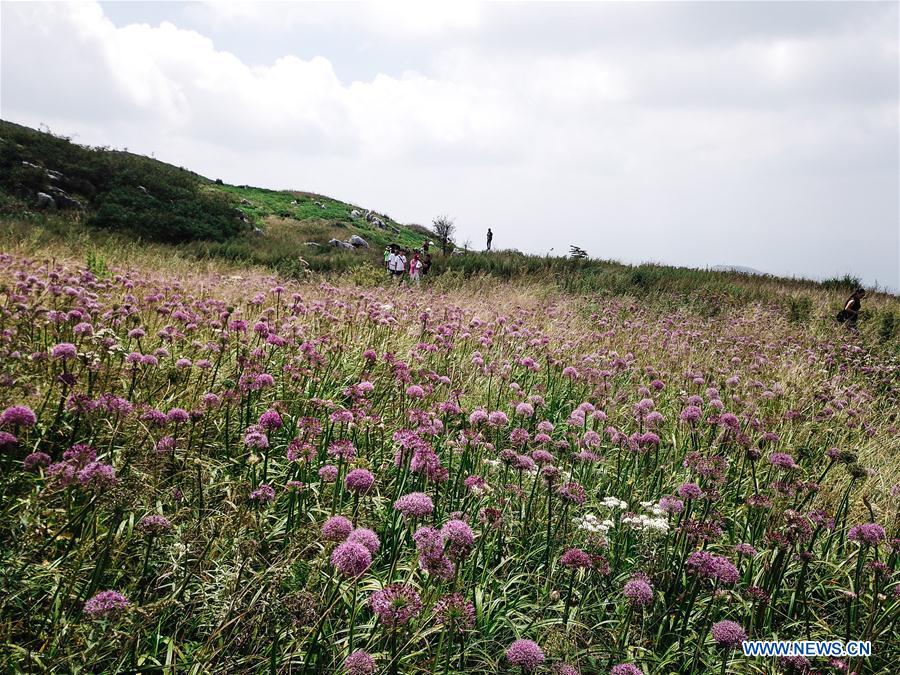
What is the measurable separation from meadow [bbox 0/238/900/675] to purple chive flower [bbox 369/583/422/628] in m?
0.01

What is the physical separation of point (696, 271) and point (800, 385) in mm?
17550

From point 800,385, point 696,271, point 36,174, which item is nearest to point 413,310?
point 800,385

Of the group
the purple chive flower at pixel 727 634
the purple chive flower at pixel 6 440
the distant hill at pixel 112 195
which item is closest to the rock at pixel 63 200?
the distant hill at pixel 112 195

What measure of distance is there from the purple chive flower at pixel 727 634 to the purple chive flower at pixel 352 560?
1402 mm

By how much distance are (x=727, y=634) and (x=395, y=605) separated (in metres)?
1.32

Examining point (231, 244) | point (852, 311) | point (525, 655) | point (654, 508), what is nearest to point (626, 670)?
point (525, 655)

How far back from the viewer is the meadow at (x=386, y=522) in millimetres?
1929

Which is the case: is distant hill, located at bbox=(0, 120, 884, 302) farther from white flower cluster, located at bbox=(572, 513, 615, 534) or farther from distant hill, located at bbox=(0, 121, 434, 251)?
white flower cluster, located at bbox=(572, 513, 615, 534)

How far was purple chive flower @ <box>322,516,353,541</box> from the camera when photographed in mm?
1752

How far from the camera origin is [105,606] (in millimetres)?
1618

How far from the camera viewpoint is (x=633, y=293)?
668 inches

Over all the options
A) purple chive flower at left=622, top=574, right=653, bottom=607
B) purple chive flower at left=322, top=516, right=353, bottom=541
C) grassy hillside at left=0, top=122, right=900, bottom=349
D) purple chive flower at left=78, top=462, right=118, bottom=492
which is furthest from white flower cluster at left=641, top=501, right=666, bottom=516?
grassy hillside at left=0, top=122, right=900, bottom=349

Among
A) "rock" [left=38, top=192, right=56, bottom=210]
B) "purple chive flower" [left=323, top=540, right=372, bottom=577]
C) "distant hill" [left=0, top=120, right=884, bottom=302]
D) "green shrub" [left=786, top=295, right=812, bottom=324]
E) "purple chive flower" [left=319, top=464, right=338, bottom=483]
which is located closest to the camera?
"purple chive flower" [left=323, top=540, right=372, bottom=577]

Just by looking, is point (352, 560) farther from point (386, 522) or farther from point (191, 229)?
point (191, 229)
